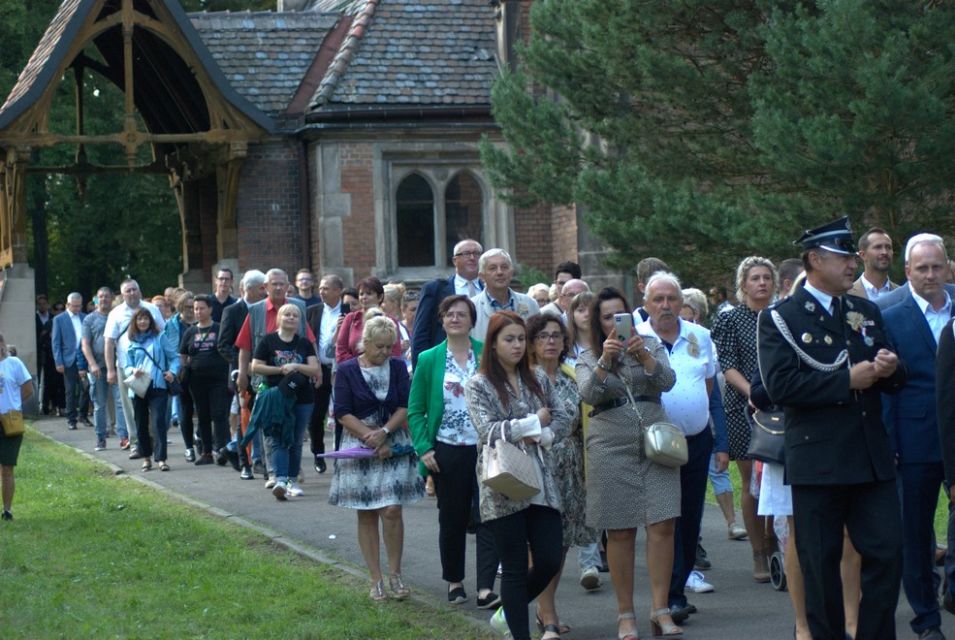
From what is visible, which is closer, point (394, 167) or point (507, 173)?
point (507, 173)

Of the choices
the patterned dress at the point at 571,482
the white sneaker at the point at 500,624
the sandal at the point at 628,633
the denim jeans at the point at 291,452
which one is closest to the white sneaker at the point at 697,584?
the patterned dress at the point at 571,482

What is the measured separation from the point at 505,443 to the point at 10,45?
30.2m

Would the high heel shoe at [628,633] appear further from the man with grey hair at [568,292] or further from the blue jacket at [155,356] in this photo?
the blue jacket at [155,356]

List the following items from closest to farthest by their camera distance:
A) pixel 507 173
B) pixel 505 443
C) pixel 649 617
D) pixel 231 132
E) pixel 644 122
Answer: pixel 505 443
pixel 649 617
pixel 644 122
pixel 507 173
pixel 231 132

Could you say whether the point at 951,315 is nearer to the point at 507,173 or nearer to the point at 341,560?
the point at 341,560

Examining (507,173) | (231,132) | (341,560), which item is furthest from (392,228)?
(341,560)

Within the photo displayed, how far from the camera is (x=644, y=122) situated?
1745 centimetres

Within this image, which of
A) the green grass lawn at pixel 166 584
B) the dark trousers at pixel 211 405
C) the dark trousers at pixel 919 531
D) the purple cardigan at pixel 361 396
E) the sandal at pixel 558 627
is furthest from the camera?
the dark trousers at pixel 211 405

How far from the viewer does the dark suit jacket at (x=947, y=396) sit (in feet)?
24.6

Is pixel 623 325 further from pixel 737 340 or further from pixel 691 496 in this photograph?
pixel 737 340

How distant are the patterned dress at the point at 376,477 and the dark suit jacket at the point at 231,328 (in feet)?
21.3

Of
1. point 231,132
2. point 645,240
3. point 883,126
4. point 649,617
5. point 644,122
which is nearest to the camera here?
point 649,617

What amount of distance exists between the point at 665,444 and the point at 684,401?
2.53 feet

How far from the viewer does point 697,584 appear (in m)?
9.85
